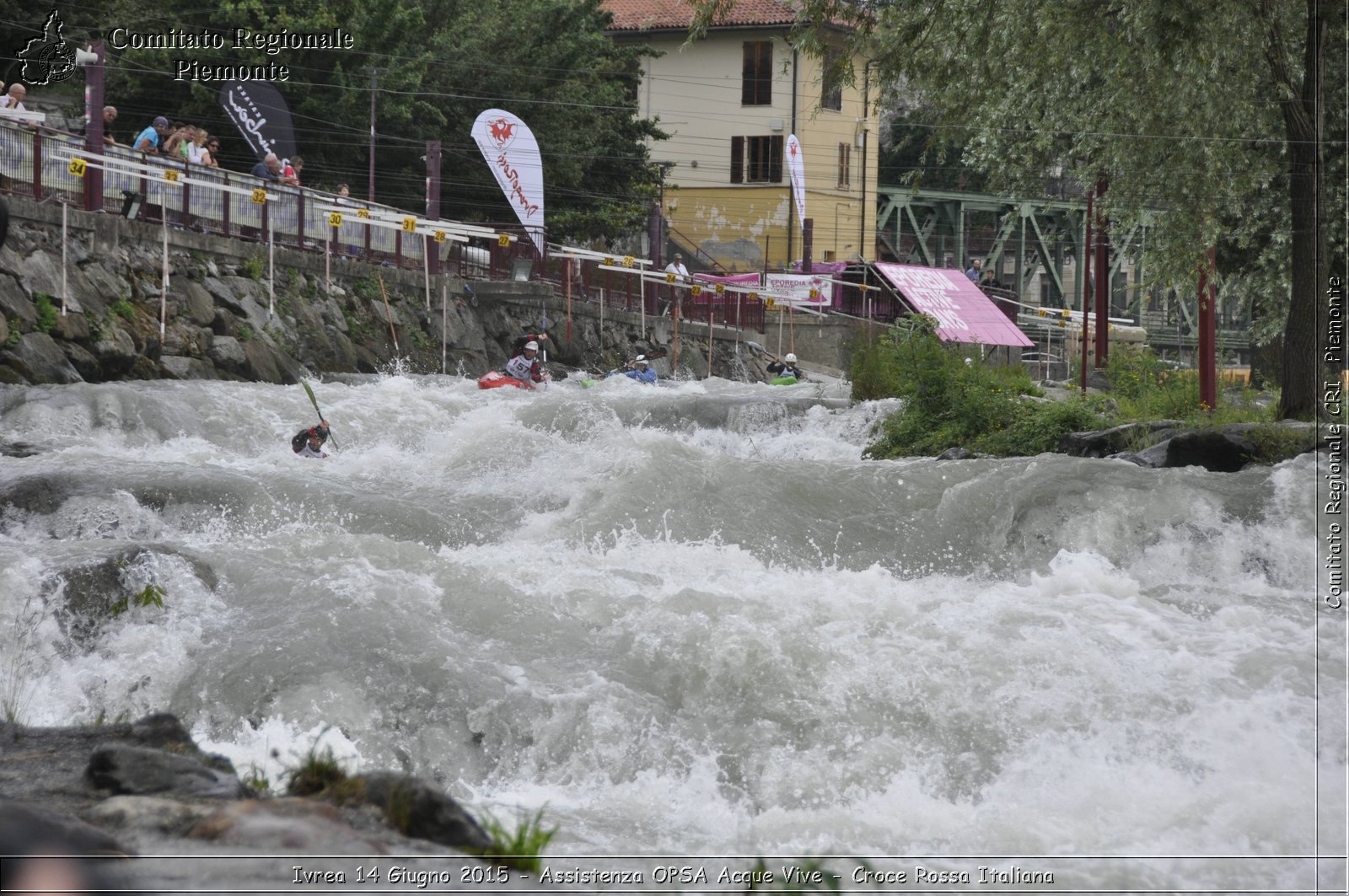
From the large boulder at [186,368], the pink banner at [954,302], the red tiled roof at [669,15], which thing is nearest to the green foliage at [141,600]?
the large boulder at [186,368]

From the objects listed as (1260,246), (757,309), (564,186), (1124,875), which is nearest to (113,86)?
(564,186)

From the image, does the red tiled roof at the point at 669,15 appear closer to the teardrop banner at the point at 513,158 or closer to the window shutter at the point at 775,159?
the window shutter at the point at 775,159

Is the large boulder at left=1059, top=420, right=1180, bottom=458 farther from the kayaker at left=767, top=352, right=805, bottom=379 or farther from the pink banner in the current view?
the pink banner

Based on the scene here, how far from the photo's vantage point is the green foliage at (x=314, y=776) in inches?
169

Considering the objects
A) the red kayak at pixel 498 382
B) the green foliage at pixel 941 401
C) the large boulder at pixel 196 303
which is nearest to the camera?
the green foliage at pixel 941 401

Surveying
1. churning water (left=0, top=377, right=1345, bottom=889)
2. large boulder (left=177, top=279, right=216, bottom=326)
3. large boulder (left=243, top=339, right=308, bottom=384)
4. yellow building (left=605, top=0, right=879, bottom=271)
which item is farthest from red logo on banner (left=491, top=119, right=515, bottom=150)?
yellow building (left=605, top=0, right=879, bottom=271)

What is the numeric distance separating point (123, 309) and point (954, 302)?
1045 inches

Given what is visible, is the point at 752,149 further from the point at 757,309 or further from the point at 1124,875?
the point at 1124,875

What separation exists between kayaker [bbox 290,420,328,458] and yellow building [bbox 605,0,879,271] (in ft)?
113

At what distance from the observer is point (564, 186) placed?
121ft

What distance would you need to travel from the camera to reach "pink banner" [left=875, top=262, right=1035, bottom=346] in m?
36.5

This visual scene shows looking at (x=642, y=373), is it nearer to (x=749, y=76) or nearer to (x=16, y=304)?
(x=16, y=304)

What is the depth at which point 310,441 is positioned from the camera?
47.0 feet

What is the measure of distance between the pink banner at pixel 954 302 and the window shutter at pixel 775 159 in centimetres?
994
